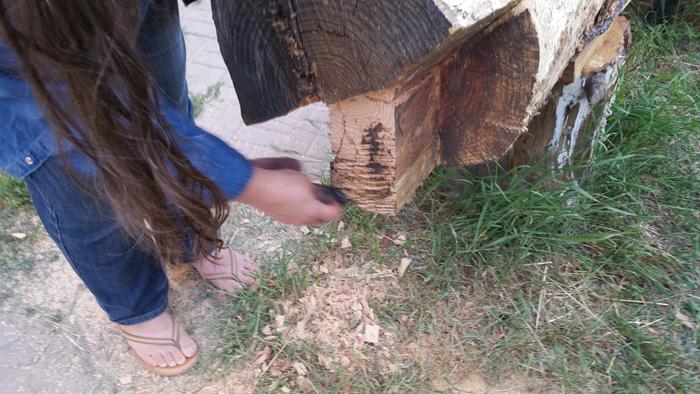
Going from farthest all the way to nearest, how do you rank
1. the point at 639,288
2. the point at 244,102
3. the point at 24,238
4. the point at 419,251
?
the point at 24,238 → the point at 419,251 → the point at 639,288 → the point at 244,102

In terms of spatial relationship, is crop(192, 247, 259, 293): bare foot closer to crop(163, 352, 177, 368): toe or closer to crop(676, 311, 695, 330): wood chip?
crop(163, 352, 177, 368): toe

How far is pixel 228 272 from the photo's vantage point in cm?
200

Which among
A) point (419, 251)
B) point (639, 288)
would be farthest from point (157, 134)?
point (639, 288)

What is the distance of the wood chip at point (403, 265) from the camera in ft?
6.41

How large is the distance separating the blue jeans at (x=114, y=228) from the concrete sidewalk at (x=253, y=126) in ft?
2.37

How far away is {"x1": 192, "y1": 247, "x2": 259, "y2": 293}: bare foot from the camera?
1.99 m

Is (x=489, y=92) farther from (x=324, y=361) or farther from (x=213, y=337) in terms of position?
(x=213, y=337)

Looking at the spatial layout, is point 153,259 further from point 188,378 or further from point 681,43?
point 681,43

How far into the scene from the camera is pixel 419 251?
2.01m

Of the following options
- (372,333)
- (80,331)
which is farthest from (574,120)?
(80,331)

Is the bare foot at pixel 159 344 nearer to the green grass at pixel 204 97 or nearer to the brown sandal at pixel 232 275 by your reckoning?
the brown sandal at pixel 232 275

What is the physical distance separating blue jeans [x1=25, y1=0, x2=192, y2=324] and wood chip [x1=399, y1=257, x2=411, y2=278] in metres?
0.74

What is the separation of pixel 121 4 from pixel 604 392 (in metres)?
1.50

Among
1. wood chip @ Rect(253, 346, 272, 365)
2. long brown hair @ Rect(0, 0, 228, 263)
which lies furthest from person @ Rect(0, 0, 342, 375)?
wood chip @ Rect(253, 346, 272, 365)
